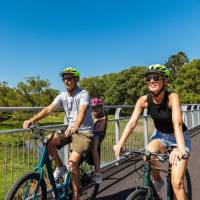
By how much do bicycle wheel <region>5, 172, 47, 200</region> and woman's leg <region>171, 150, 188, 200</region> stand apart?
158 cm

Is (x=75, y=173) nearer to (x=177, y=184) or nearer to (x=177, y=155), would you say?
(x=177, y=184)

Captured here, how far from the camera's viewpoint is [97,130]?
5.82 metres

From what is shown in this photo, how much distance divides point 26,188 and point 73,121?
1313mm

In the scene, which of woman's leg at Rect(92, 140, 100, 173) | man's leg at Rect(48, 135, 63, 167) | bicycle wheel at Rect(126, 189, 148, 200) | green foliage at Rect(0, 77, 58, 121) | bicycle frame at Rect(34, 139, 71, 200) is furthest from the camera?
green foliage at Rect(0, 77, 58, 121)

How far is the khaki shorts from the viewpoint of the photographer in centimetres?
487

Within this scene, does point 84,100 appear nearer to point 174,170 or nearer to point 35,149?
point 35,149

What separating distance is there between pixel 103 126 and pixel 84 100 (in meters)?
1.18

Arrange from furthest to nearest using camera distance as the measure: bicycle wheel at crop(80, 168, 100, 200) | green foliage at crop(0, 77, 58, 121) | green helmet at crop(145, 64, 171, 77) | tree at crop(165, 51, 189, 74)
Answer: tree at crop(165, 51, 189, 74) < green foliage at crop(0, 77, 58, 121) < bicycle wheel at crop(80, 168, 100, 200) < green helmet at crop(145, 64, 171, 77)

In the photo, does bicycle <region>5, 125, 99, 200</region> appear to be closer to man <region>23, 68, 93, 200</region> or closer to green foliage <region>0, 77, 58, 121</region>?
man <region>23, 68, 93, 200</region>

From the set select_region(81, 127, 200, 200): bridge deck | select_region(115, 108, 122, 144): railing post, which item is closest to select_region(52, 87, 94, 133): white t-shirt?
select_region(81, 127, 200, 200): bridge deck

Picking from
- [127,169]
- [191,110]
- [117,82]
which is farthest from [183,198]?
[117,82]

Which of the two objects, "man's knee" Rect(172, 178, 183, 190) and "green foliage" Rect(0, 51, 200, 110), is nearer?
"man's knee" Rect(172, 178, 183, 190)

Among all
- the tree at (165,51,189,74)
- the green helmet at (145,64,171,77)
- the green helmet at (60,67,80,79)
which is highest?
the tree at (165,51,189,74)

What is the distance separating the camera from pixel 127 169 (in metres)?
8.07
